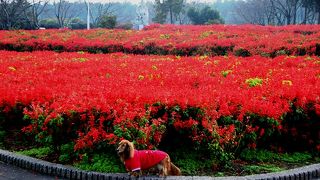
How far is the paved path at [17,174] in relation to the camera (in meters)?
5.34

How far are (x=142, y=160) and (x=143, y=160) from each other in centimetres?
1

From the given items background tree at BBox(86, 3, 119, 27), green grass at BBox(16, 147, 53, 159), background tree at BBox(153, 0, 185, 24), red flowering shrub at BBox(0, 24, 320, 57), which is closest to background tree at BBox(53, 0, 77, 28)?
background tree at BBox(86, 3, 119, 27)

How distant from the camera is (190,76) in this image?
8766mm

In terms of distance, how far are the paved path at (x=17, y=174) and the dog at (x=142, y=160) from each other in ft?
4.15

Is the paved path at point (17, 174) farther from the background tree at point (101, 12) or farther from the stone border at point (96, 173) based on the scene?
the background tree at point (101, 12)

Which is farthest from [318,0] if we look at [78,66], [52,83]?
[52,83]

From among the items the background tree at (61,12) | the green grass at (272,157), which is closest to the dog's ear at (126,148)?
the green grass at (272,157)

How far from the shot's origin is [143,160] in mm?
4754

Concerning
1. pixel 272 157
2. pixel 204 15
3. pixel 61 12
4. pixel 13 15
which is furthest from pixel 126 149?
pixel 61 12

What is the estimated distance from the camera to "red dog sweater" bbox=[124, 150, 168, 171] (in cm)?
466

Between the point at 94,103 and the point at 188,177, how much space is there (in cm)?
169

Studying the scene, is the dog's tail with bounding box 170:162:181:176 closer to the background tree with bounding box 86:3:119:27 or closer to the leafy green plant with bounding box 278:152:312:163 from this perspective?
the leafy green plant with bounding box 278:152:312:163

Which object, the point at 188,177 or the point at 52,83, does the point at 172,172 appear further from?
the point at 52,83

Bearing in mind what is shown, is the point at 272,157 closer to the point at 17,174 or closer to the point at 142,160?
the point at 142,160
